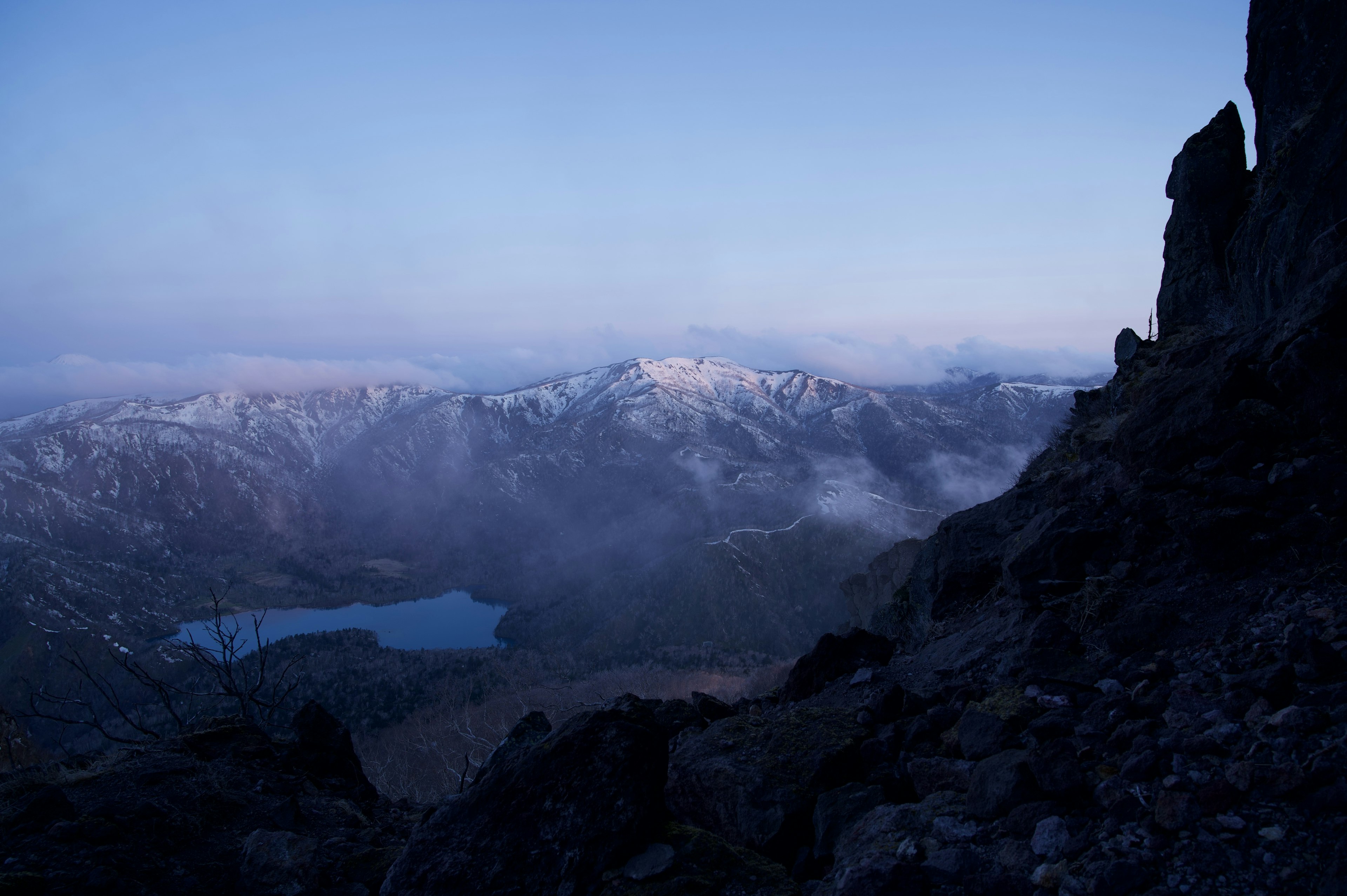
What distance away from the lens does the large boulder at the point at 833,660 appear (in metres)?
10.6

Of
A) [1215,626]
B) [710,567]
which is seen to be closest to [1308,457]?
[1215,626]

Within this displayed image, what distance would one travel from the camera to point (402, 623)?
170 meters

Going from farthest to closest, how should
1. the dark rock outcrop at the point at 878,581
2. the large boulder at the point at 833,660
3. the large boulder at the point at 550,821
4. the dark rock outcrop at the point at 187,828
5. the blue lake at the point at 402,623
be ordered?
the blue lake at the point at 402,623 → the dark rock outcrop at the point at 878,581 → the large boulder at the point at 833,660 → the dark rock outcrop at the point at 187,828 → the large boulder at the point at 550,821

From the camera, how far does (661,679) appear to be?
76.0 m

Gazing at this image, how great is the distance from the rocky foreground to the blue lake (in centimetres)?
13321

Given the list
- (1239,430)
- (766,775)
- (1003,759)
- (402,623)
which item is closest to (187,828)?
(766,775)

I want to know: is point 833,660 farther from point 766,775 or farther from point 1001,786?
point 1001,786

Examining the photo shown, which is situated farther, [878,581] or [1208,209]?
[878,581]

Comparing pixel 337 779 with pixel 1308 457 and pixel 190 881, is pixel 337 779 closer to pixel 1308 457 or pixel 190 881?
pixel 190 881

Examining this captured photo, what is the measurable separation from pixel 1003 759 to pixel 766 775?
2.48 metres

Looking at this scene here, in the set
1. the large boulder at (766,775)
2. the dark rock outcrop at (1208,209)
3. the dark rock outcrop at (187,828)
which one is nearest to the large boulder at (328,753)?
the dark rock outcrop at (187,828)

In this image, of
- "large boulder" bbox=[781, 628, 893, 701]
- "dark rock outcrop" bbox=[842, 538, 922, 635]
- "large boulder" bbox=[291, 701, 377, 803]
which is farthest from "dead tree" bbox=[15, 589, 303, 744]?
"dark rock outcrop" bbox=[842, 538, 922, 635]

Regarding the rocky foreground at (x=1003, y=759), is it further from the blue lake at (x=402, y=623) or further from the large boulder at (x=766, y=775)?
the blue lake at (x=402, y=623)

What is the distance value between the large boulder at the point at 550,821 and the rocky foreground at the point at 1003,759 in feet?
0.08
